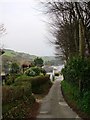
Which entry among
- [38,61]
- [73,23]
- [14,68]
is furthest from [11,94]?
[38,61]

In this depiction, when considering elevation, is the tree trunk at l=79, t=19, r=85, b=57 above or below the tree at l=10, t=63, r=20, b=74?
above

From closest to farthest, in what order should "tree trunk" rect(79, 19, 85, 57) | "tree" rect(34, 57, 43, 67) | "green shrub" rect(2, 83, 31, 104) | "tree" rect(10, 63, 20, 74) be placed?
"green shrub" rect(2, 83, 31, 104)
"tree trunk" rect(79, 19, 85, 57)
"tree" rect(10, 63, 20, 74)
"tree" rect(34, 57, 43, 67)

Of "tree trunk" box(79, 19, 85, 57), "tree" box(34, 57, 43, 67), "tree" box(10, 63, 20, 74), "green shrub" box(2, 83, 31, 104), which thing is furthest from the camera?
"tree" box(34, 57, 43, 67)

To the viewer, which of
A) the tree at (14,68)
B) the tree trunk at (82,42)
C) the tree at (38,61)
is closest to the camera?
the tree trunk at (82,42)

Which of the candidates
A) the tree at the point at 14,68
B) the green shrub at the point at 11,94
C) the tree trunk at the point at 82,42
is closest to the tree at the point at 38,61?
the tree at the point at 14,68

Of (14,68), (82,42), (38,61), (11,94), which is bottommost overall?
(11,94)

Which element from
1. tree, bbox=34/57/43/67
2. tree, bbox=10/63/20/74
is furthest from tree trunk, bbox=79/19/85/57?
tree, bbox=34/57/43/67

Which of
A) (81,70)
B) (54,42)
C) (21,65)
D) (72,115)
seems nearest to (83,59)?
(81,70)

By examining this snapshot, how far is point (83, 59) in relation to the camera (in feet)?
58.2

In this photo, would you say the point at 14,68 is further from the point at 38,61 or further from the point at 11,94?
the point at 11,94

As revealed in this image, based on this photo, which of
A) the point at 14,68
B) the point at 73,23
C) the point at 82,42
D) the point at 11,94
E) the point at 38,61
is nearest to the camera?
the point at 11,94

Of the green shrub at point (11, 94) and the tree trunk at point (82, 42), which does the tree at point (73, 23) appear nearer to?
the tree trunk at point (82, 42)

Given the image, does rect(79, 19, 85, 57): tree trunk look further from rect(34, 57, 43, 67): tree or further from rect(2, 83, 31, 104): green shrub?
rect(34, 57, 43, 67): tree

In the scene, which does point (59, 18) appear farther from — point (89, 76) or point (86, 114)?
point (86, 114)
